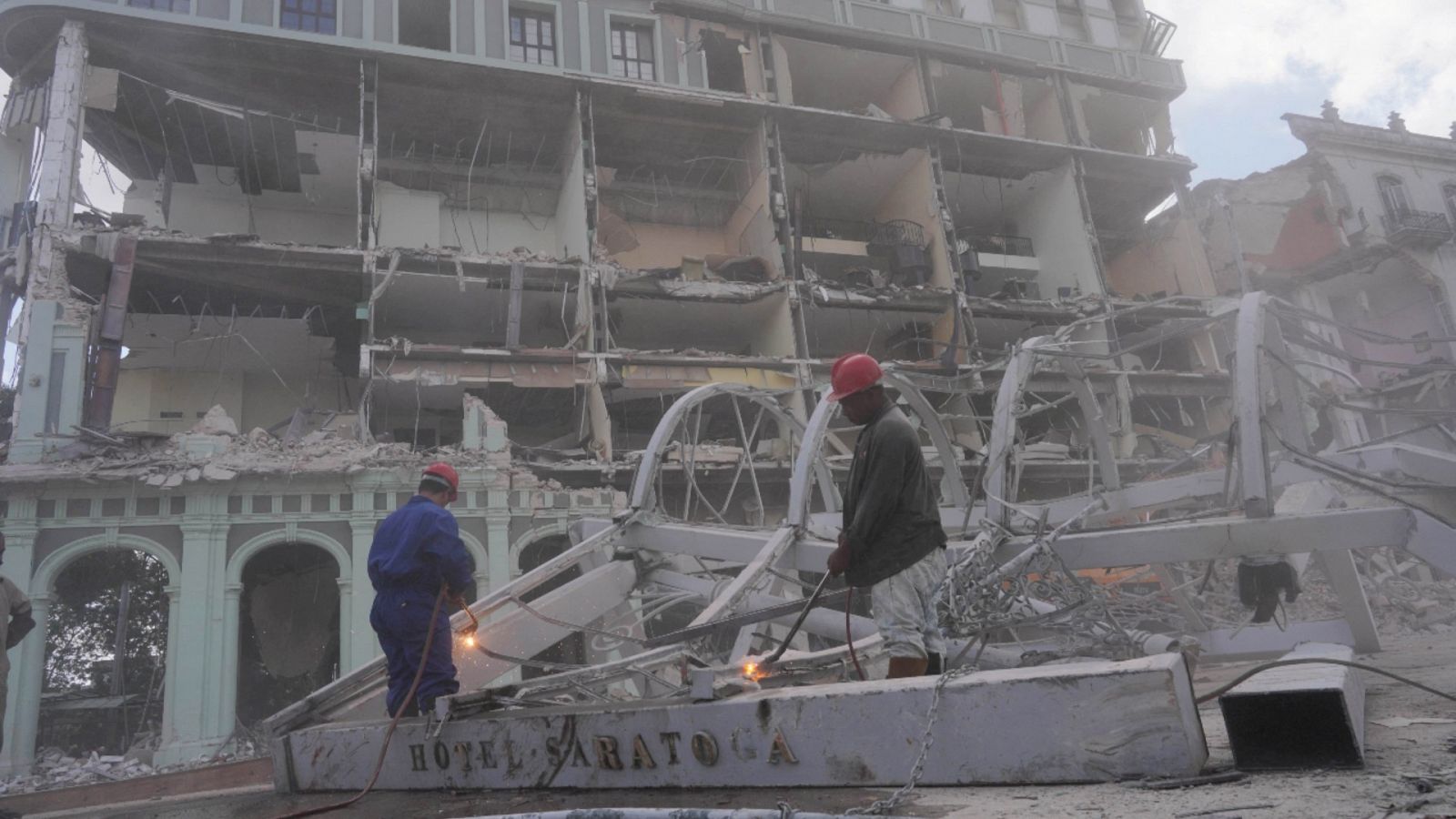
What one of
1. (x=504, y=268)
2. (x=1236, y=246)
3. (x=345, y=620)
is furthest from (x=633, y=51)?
(x=1236, y=246)

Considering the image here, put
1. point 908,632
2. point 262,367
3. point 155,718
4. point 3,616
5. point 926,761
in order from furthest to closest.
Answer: point 262,367 < point 155,718 < point 3,616 < point 908,632 < point 926,761

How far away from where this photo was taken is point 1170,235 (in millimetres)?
24781

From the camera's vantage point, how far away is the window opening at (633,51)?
19516 millimetres

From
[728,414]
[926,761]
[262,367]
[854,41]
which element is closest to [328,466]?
[262,367]

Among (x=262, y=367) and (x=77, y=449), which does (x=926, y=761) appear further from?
(x=262, y=367)

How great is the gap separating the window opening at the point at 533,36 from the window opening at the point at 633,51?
144cm

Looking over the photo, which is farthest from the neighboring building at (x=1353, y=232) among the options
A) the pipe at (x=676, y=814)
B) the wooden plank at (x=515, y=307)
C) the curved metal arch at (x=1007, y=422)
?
the pipe at (x=676, y=814)

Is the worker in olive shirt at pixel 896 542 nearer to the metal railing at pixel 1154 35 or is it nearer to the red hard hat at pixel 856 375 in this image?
the red hard hat at pixel 856 375

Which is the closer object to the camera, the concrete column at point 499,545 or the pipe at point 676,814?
the pipe at point 676,814

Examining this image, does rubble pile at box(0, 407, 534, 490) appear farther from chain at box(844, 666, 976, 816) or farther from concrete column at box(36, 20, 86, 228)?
chain at box(844, 666, 976, 816)

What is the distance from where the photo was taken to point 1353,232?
88.6 ft

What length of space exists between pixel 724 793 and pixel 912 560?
1.45 metres

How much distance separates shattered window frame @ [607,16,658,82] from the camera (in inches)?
768

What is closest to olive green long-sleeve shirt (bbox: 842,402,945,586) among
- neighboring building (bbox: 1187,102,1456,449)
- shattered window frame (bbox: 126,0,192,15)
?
shattered window frame (bbox: 126,0,192,15)
